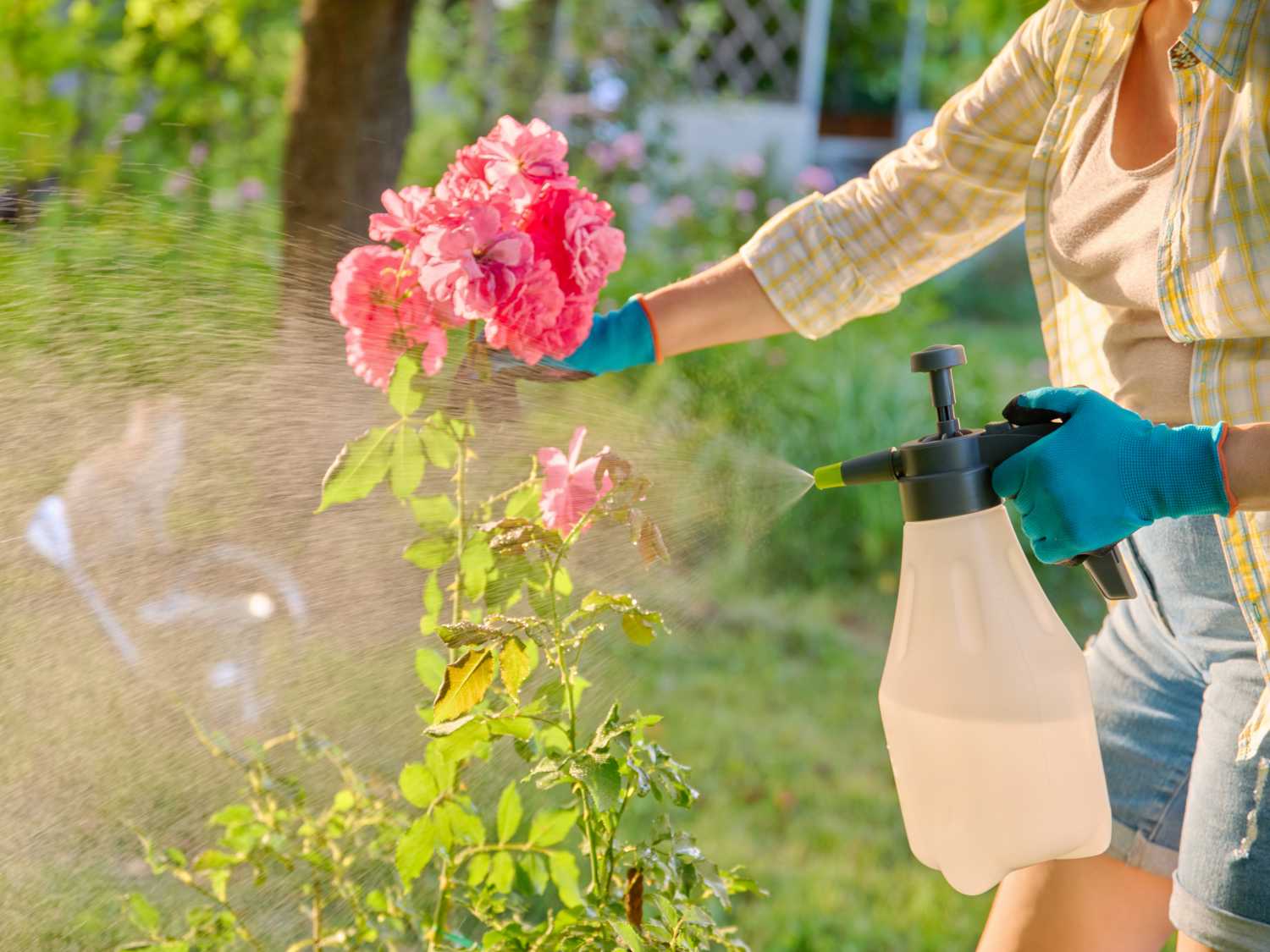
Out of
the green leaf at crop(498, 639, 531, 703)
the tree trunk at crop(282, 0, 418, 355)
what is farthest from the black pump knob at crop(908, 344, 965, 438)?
the tree trunk at crop(282, 0, 418, 355)

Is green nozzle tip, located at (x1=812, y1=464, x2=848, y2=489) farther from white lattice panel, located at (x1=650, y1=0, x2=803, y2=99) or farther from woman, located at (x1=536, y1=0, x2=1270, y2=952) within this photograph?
white lattice panel, located at (x1=650, y1=0, x2=803, y2=99)

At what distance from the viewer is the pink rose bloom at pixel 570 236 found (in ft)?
4.86

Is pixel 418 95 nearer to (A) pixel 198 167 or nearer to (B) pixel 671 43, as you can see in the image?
(B) pixel 671 43

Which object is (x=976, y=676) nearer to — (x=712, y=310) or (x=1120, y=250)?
(x=1120, y=250)

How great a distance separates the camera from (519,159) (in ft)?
4.84

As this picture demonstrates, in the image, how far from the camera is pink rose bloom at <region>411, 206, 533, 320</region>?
4.60ft

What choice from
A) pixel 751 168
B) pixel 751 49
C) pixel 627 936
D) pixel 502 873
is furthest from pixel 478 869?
pixel 751 49

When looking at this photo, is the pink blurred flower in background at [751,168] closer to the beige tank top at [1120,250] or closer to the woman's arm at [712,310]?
the woman's arm at [712,310]

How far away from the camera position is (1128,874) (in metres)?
1.59

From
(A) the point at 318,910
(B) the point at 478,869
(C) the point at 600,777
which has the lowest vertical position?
(A) the point at 318,910

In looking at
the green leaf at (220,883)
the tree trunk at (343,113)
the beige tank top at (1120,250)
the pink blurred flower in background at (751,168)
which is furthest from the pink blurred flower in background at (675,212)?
the green leaf at (220,883)

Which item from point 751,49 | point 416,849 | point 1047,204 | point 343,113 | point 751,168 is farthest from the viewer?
point 751,49

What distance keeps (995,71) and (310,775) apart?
54.5 inches

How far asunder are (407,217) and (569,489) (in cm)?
37
